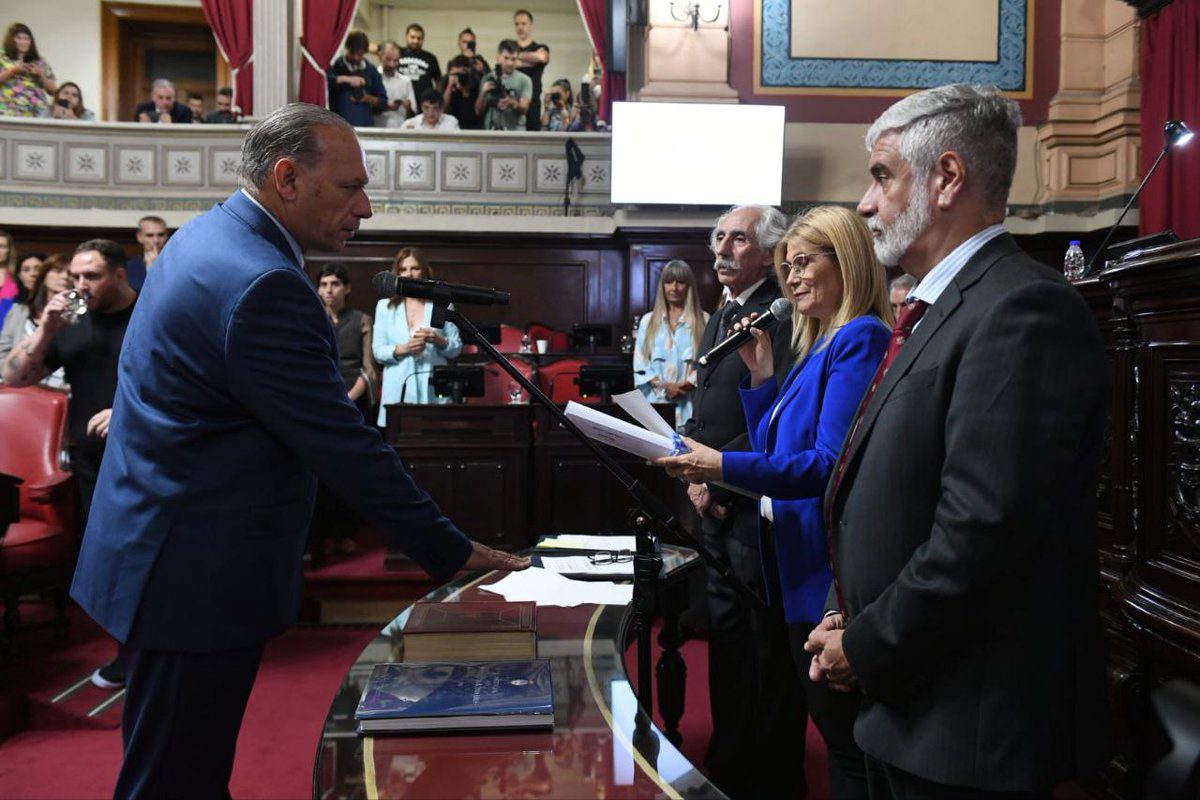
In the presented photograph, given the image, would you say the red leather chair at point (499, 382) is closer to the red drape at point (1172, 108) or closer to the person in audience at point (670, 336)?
the person in audience at point (670, 336)

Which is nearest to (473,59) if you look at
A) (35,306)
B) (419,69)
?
(419,69)

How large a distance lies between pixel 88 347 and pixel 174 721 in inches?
93.1

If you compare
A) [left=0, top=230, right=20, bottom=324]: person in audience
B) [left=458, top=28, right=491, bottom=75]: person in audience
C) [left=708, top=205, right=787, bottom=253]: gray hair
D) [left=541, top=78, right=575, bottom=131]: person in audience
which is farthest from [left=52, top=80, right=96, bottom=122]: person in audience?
[left=708, top=205, right=787, bottom=253]: gray hair

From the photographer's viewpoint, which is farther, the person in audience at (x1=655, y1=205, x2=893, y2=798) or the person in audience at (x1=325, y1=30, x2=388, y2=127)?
the person in audience at (x1=325, y1=30, x2=388, y2=127)

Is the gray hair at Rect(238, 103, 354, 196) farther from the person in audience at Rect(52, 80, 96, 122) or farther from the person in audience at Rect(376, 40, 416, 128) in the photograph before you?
the person in audience at Rect(52, 80, 96, 122)

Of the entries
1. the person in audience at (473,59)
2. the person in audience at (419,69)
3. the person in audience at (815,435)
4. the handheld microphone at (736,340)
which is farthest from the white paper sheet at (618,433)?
the person in audience at (419,69)

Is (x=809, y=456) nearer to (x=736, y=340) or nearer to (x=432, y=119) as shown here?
(x=736, y=340)

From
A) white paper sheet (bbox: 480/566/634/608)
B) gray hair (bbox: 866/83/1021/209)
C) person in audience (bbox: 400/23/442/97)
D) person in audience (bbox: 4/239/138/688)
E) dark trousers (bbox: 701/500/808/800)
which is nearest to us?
gray hair (bbox: 866/83/1021/209)

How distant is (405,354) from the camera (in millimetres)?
5094

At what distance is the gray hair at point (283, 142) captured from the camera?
1549 mm

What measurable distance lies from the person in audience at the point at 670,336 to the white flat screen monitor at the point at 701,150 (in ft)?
7.09

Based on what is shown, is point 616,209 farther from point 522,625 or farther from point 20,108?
point 522,625

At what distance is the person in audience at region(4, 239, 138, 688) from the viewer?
3.27 meters

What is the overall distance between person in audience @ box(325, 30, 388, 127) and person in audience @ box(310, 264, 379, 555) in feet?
12.2
